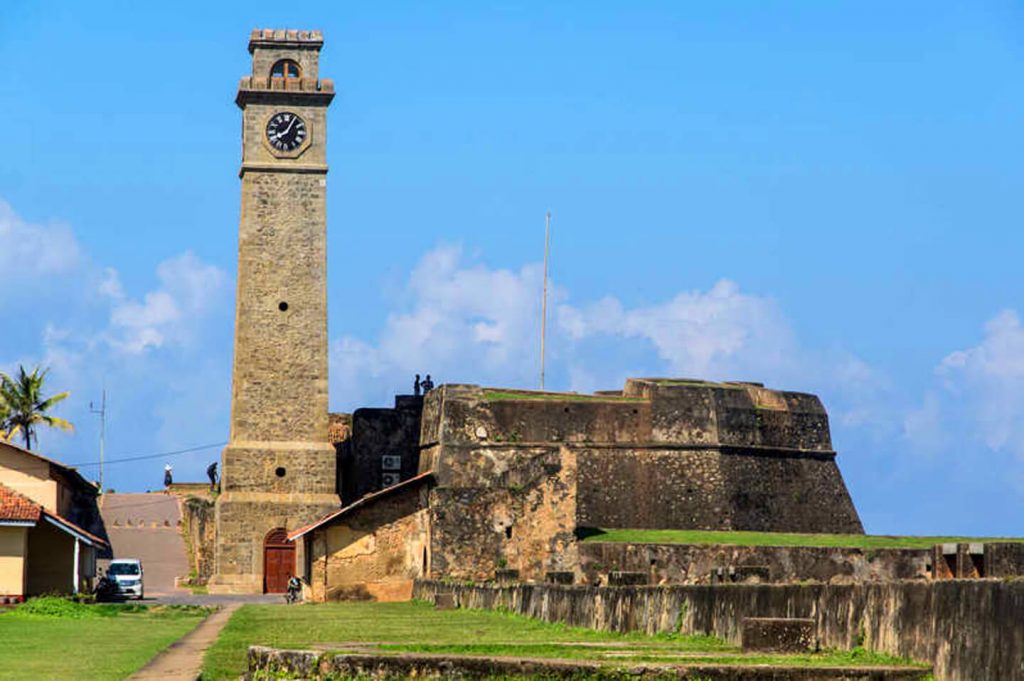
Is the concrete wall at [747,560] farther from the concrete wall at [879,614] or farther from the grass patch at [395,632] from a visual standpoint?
the concrete wall at [879,614]

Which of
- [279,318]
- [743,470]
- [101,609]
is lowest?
[101,609]

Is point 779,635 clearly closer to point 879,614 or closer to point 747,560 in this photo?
point 879,614

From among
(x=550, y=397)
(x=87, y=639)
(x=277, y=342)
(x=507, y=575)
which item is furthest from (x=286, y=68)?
→ (x=87, y=639)

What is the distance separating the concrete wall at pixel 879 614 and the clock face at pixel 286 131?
34012 mm

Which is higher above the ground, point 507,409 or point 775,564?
point 507,409

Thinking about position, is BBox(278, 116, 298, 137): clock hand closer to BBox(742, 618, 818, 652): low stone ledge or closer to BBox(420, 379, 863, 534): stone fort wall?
BBox(420, 379, 863, 534): stone fort wall

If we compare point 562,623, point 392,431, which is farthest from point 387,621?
point 392,431

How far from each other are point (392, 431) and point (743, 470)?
48.9ft

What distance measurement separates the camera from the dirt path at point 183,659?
16.6 metres

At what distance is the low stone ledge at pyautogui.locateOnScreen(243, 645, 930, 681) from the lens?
11.3 meters

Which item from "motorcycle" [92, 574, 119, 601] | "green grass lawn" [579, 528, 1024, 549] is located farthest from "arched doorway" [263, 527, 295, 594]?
"green grass lawn" [579, 528, 1024, 549]

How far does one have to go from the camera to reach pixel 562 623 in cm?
→ 2178

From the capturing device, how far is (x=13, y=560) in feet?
125

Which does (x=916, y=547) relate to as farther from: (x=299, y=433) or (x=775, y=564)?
(x=299, y=433)
